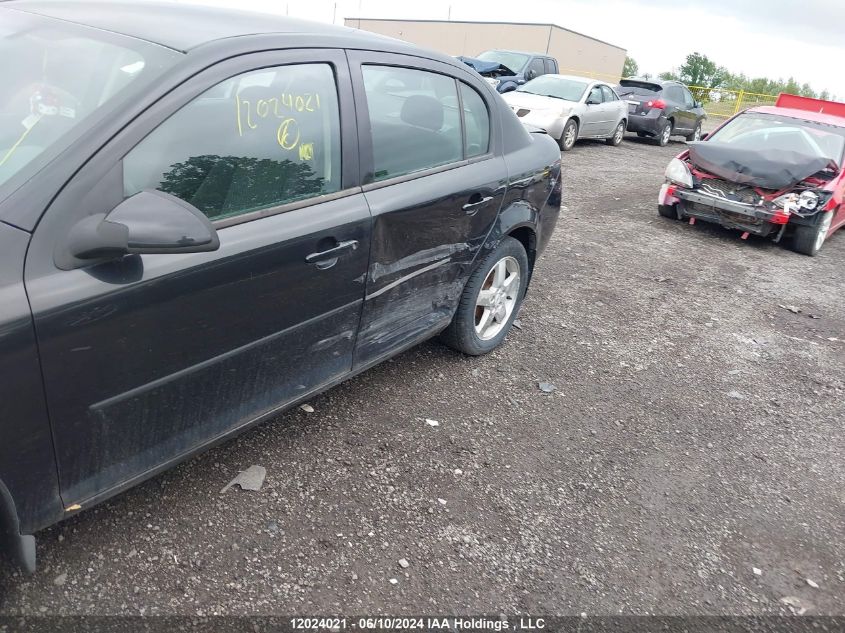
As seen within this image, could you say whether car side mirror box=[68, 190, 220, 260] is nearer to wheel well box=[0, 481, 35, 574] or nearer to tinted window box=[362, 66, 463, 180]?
wheel well box=[0, 481, 35, 574]

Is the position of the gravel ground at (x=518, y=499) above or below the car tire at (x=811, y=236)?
below

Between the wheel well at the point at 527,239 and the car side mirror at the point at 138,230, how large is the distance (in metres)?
2.44

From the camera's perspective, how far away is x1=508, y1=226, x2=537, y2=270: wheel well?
4023mm

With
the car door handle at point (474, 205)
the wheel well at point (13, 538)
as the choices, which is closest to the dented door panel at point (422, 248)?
the car door handle at point (474, 205)

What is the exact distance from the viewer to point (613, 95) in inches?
555

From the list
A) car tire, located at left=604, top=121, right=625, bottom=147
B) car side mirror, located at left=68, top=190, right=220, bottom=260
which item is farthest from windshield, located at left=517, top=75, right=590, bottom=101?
car side mirror, located at left=68, top=190, right=220, bottom=260

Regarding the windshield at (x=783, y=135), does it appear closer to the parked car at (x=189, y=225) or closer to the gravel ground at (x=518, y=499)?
the gravel ground at (x=518, y=499)

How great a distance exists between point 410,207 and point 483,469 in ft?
4.25

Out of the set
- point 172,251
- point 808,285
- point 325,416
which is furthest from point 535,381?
point 808,285

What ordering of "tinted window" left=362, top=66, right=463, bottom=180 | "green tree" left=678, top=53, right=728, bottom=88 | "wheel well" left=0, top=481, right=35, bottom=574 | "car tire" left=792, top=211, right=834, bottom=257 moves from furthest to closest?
1. "green tree" left=678, top=53, right=728, bottom=88
2. "car tire" left=792, top=211, right=834, bottom=257
3. "tinted window" left=362, top=66, right=463, bottom=180
4. "wheel well" left=0, top=481, right=35, bottom=574

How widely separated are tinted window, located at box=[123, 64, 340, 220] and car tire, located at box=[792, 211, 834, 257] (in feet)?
21.8

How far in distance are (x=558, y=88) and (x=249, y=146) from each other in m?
11.8

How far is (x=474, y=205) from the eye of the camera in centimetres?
341

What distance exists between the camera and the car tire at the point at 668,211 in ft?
26.6
